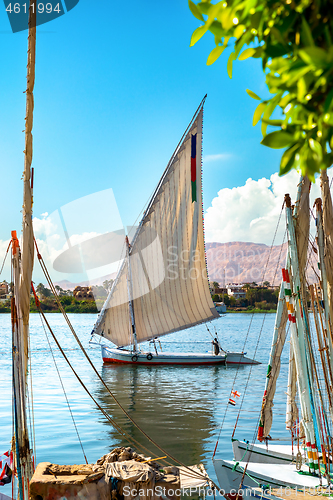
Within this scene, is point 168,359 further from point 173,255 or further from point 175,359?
point 173,255

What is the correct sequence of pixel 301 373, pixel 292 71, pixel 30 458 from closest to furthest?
1. pixel 292 71
2. pixel 30 458
3. pixel 301 373

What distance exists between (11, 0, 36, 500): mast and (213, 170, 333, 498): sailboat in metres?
4.28

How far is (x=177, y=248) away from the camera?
2362 centimetres

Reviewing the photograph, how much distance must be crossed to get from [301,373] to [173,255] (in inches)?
611

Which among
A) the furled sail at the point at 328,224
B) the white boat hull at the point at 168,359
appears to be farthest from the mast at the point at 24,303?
the white boat hull at the point at 168,359

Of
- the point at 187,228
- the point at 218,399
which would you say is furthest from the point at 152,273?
the point at 218,399

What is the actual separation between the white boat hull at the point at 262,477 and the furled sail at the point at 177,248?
48.9ft

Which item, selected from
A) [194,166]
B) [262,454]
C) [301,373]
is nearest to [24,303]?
[301,373]

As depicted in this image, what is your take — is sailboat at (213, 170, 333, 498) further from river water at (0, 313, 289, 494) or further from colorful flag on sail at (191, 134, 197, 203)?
colorful flag on sail at (191, 134, 197, 203)

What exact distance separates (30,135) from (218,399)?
54.6 feet

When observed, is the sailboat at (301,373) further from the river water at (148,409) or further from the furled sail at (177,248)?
the furled sail at (177,248)

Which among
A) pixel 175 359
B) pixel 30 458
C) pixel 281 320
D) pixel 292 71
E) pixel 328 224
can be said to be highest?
pixel 328 224

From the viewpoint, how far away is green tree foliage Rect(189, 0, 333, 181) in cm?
187

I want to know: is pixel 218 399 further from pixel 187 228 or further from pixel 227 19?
pixel 227 19
